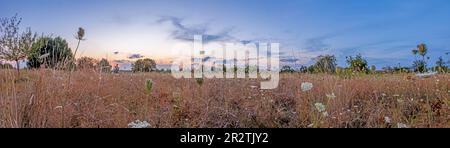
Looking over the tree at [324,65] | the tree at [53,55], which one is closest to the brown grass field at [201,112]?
the tree at [53,55]

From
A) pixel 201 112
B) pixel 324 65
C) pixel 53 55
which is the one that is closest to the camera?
pixel 53 55

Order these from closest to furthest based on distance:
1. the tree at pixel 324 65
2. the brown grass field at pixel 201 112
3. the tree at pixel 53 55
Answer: the brown grass field at pixel 201 112 → the tree at pixel 53 55 → the tree at pixel 324 65

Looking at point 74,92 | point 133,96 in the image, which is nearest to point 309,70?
point 133,96

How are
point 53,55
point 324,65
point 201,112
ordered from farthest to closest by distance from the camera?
1. point 324,65
2. point 201,112
3. point 53,55

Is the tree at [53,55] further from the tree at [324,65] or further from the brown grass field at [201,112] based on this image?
the tree at [324,65]

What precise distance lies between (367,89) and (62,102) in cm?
317

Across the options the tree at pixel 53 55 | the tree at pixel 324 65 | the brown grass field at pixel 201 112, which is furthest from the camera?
the tree at pixel 324 65

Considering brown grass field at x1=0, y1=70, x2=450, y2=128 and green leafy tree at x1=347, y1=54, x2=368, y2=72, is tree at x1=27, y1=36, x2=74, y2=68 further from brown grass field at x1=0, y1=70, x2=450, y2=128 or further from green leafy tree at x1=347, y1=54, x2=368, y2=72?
green leafy tree at x1=347, y1=54, x2=368, y2=72

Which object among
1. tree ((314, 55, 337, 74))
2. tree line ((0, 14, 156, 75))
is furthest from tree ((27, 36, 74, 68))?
tree ((314, 55, 337, 74))

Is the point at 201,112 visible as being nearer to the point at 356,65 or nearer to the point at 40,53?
the point at 40,53

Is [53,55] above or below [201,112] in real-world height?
above

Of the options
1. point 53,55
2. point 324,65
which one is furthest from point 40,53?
point 324,65
